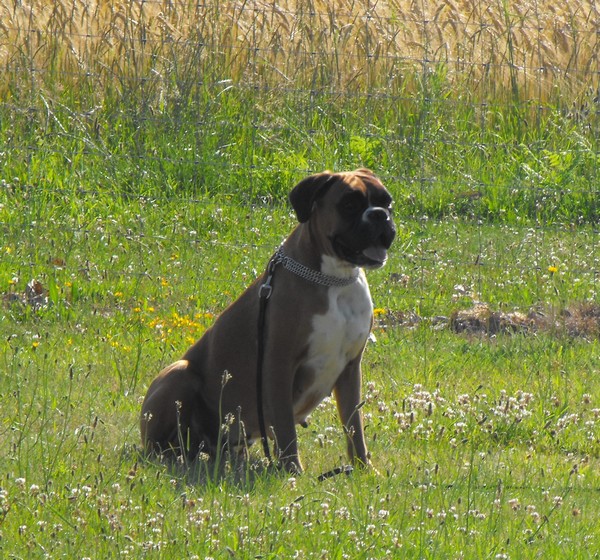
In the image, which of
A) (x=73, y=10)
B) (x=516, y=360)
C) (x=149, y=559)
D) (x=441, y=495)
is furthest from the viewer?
(x=73, y=10)

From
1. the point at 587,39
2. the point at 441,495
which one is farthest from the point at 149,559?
the point at 587,39

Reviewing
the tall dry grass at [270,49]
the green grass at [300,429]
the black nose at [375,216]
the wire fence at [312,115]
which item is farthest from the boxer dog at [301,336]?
the tall dry grass at [270,49]

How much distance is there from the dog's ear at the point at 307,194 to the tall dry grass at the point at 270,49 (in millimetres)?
5327

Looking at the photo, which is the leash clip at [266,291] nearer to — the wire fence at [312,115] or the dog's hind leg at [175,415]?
the dog's hind leg at [175,415]

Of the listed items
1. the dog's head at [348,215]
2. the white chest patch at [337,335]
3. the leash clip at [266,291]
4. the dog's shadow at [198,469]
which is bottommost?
the dog's shadow at [198,469]

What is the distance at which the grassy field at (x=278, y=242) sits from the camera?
13.4 feet

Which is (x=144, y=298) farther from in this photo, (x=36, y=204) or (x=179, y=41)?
(x=179, y=41)

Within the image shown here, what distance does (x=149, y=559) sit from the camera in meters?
3.58

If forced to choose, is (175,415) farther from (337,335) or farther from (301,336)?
(337,335)

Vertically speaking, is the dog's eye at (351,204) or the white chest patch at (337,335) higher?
the dog's eye at (351,204)

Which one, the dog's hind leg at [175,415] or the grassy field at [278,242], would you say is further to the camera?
the dog's hind leg at [175,415]

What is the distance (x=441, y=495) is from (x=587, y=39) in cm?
825

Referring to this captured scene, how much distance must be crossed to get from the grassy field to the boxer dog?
217mm

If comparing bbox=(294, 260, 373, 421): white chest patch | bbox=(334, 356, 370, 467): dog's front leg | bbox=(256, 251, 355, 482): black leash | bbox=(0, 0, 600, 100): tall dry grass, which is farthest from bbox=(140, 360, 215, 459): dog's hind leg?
bbox=(0, 0, 600, 100): tall dry grass
